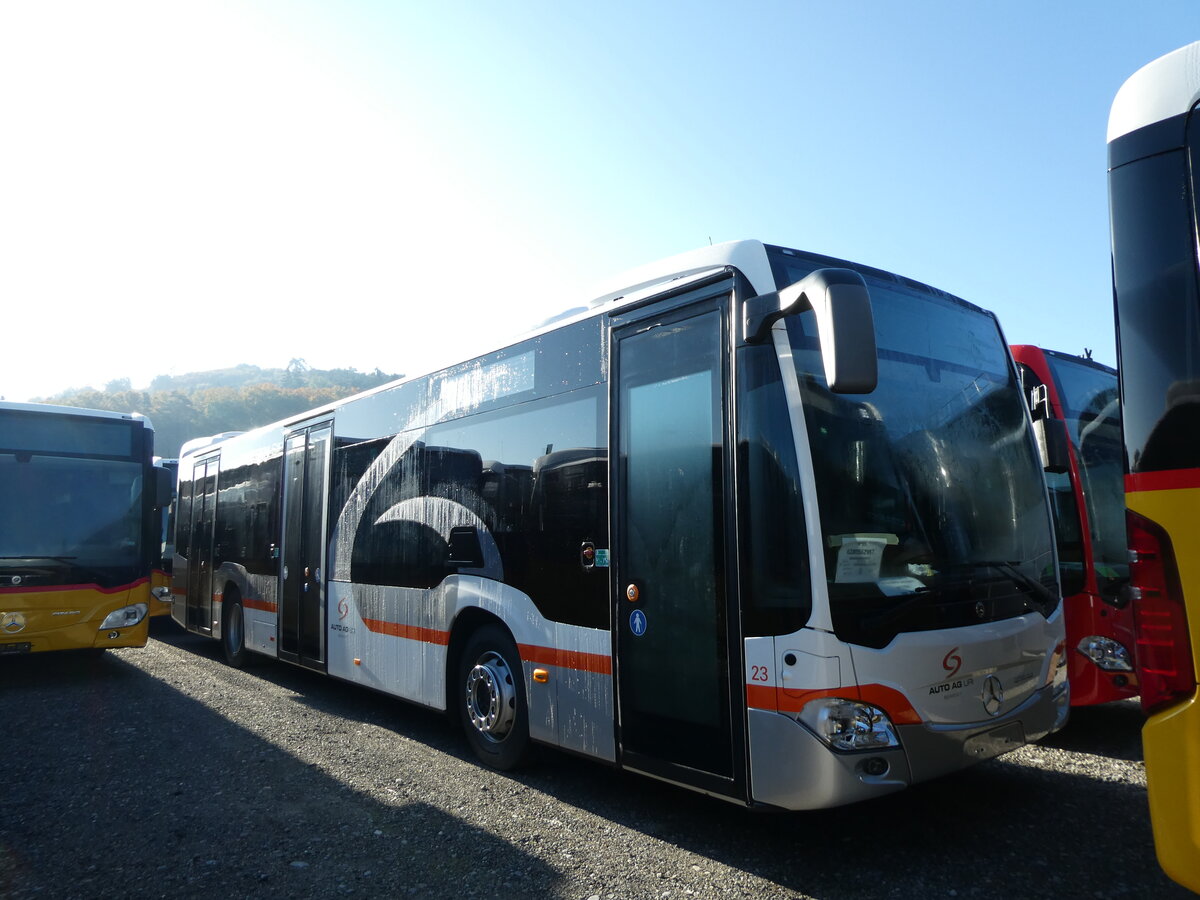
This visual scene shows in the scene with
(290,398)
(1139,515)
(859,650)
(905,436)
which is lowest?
(859,650)

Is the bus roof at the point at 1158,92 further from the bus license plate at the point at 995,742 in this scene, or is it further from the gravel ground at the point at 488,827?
the gravel ground at the point at 488,827

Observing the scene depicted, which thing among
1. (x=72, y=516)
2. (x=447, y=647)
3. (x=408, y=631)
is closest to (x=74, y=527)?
(x=72, y=516)

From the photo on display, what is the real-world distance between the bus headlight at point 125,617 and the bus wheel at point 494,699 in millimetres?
5716

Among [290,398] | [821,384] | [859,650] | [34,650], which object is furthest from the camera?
[290,398]

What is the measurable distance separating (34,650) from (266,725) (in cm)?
375

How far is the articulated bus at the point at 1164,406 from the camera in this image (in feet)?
9.21

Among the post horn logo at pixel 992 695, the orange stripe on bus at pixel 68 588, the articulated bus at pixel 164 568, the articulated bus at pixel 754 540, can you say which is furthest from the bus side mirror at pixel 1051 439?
the articulated bus at pixel 164 568

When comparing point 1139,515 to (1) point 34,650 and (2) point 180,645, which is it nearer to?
(1) point 34,650

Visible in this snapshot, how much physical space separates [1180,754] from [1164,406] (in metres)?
1.16

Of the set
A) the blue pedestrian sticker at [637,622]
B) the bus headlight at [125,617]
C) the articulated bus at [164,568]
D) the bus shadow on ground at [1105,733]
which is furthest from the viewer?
the articulated bus at [164,568]

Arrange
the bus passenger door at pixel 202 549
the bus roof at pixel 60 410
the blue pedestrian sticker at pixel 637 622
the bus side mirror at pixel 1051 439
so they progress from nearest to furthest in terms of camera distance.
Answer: the blue pedestrian sticker at pixel 637 622 → the bus side mirror at pixel 1051 439 → the bus roof at pixel 60 410 → the bus passenger door at pixel 202 549

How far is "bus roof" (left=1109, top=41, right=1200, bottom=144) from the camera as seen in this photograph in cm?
303

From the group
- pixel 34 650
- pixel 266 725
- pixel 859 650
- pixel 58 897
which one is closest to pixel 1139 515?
pixel 859 650

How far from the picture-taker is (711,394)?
14.5ft
